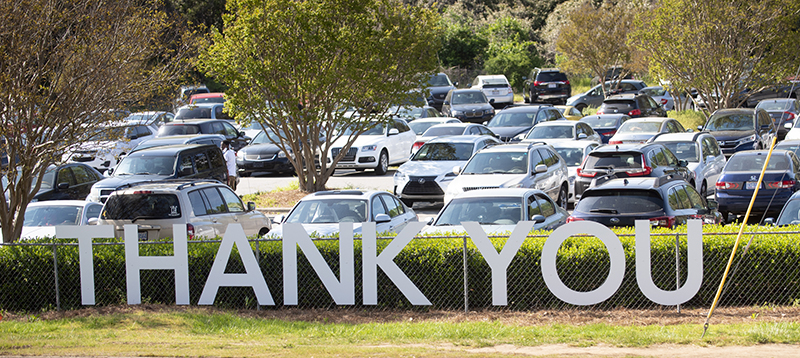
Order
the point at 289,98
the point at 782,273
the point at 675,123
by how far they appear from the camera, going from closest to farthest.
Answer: the point at 782,273 < the point at 289,98 < the point at 675,123

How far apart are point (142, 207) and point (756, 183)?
1172cm

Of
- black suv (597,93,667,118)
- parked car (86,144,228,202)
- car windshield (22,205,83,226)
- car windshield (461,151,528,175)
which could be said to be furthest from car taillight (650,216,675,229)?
black suv (597,93,667,118)

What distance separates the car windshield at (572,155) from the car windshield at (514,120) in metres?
6.72

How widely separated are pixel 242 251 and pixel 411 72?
1058 centimetres

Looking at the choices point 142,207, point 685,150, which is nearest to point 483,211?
point 142,207

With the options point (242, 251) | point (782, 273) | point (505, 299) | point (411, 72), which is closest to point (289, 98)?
point (411, 72)

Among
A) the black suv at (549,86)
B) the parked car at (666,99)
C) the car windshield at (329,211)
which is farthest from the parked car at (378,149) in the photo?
the black suv at (549,86)

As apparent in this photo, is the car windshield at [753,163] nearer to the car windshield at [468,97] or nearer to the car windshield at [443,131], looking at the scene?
the car windshield at [443,131]

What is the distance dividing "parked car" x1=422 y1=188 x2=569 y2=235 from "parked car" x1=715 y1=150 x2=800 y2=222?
5.35 m

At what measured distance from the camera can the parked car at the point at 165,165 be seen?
56.2ft

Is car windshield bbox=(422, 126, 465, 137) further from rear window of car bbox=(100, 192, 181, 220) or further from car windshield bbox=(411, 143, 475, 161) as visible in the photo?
rear window of car bbox=(100, 192, 181, 220)

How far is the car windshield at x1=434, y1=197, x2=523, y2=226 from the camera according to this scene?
39.0 ft

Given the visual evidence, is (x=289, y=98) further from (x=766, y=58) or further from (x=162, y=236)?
(x=766, y=58)

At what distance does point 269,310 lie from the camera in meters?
10.4
